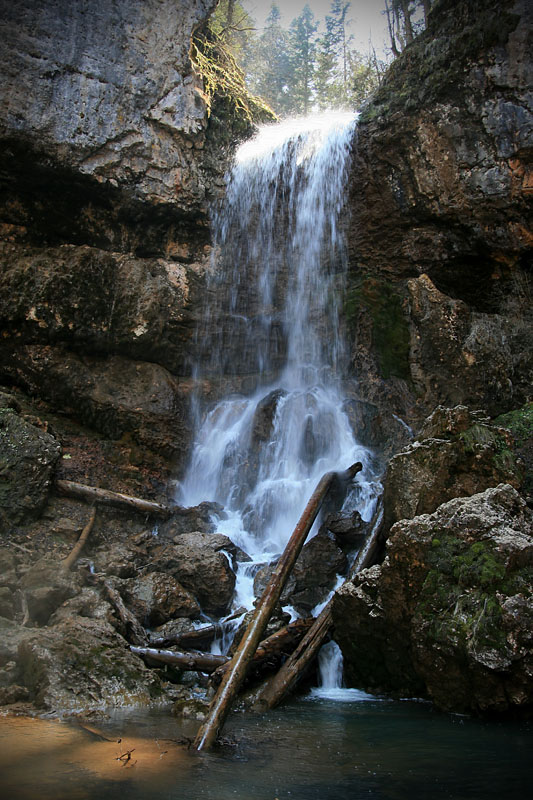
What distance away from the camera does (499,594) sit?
4.05 meters

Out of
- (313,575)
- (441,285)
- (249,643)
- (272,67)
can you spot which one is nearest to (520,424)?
(313,575)

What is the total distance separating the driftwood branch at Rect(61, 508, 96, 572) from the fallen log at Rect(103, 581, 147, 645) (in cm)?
104

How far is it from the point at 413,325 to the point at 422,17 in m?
14.8

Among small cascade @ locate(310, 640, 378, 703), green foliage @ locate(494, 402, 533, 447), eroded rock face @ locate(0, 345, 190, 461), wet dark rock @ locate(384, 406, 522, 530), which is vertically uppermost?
eroded rock face @ locate(0, 345, 190, 461)

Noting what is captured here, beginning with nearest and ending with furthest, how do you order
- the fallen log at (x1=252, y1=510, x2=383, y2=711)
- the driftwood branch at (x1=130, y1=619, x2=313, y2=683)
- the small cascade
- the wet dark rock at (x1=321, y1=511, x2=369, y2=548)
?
the fallen log at (x1=252, y1=510, x2=383, y2=711) → the small cascade → the driftwood branch at (x1=130, y1=619, x2=313, y2=683) → the wet dark rock at (x1=321, y1=511, x2=369, y2=548)

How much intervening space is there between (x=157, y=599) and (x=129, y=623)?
63 centimetres

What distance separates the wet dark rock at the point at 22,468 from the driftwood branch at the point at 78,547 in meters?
0.78

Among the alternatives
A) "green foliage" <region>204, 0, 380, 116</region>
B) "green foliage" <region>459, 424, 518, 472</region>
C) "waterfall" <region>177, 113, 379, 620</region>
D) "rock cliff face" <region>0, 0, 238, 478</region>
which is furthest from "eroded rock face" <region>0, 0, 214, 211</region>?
"green foliage" <region>204, 0, 380, 116</region>

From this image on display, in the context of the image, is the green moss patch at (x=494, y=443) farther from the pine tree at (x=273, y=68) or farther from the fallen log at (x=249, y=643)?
the pine tree at (x=273, y=68)

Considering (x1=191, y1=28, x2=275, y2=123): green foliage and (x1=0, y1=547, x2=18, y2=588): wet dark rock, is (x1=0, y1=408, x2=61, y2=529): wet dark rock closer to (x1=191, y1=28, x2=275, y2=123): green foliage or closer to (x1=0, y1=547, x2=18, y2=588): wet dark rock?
(x1=0, y1=547, x2=18, y2=588): wet dark rock

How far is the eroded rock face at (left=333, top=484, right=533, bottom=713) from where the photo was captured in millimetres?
3859

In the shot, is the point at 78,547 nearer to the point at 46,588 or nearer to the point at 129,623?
the point at 46,588

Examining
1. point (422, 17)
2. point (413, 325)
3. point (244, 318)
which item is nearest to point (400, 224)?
point (413, 325)

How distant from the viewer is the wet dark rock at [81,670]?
4.38 meters
